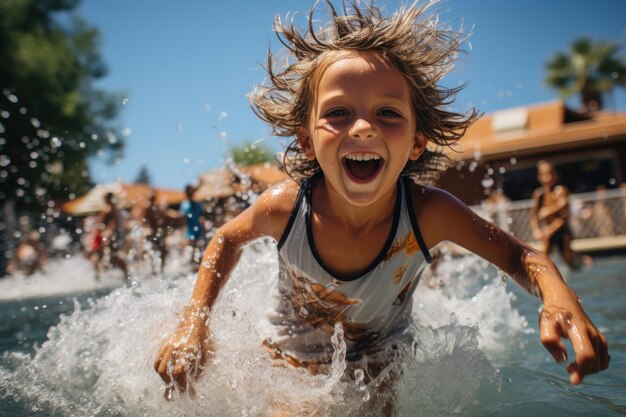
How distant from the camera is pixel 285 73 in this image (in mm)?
2598

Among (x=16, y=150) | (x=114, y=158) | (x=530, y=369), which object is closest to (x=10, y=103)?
(x=16, y=150)

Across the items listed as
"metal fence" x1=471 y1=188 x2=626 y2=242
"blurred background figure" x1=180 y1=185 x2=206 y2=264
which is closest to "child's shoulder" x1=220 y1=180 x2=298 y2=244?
"blurred background figure" x1=180 y1=185 x2=206 y2=264

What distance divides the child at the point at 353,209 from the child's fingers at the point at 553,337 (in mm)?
246

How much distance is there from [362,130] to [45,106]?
18.8 metres

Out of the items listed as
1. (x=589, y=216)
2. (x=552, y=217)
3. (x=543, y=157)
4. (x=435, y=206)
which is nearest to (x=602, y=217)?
(x=589, y=216)

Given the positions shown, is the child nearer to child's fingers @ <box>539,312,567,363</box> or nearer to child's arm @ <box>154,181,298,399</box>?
child's arm @ <box>154,181,298,399</box>

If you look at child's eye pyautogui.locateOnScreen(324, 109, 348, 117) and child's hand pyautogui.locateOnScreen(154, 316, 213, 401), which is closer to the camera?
child's hand pyautogui.locateOnScreen(154, 316, 213, 401)

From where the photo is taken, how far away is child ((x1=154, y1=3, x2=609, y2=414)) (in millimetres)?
2004

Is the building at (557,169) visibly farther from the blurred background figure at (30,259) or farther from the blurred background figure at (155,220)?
the blurred background figure at (30,259)

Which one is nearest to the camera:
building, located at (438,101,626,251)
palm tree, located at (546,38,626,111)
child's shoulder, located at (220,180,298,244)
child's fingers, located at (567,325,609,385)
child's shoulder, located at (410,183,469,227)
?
child's fingers, located at (567,325,609,385)

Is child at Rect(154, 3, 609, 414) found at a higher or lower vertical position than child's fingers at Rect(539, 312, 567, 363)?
higher

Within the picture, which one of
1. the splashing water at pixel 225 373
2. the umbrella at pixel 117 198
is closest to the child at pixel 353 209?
the splashing water at pixel 225 373

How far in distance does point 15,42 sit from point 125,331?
18.1m

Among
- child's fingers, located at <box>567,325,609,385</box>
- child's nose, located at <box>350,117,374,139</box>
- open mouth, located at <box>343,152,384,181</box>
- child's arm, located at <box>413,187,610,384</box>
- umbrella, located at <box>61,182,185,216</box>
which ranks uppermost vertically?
umbrella, located at <box>61,182,185,216</box>
